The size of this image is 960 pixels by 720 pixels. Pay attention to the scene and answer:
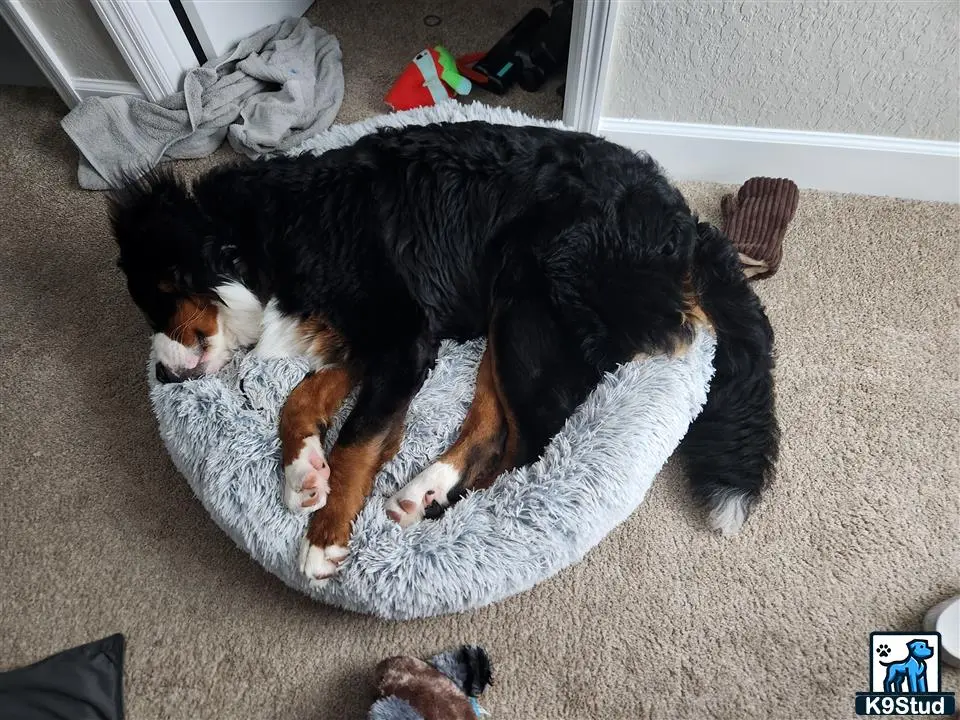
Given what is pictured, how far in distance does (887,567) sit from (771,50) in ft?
4.59

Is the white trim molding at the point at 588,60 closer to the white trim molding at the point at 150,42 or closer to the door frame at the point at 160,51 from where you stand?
the door frame at the point at 160,51

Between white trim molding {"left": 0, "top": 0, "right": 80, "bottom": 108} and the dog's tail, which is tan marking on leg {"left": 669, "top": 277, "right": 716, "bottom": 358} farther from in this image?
white trim molding {"left": 0, "top": 0, "right": 80, "bottom": 108}

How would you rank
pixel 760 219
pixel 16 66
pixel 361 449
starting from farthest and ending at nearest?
pixel 16 66 < pixel 760 219 < pixel 361 449

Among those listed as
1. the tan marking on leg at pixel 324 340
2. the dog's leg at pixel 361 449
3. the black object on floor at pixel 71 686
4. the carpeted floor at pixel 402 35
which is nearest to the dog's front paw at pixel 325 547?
the dog's leg at pixel 361 449

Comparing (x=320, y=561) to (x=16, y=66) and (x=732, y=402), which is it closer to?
(x=732, y=402)

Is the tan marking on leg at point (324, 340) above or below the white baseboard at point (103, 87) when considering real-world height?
above

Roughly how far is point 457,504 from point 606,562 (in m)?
0.41

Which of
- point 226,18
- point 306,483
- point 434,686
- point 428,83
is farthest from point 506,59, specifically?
point 434,686

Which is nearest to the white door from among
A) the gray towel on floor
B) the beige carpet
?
the gray towel on floor

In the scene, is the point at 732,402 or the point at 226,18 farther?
the point at 226,18

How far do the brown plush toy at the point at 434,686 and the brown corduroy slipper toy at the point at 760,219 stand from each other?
1300mm

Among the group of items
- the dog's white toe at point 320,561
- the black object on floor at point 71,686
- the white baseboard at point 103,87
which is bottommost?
the black object on floor at point 71,686

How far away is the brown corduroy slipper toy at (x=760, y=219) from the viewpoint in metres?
1.93

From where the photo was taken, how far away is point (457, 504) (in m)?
1.44
